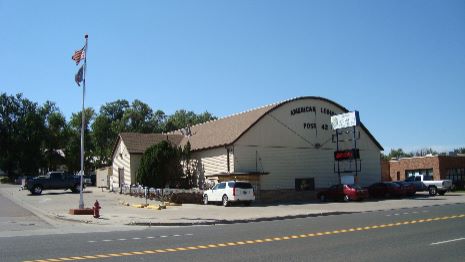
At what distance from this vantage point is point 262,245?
13211 millimetres

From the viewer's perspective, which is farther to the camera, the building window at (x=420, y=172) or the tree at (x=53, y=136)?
the tree at (x=53, y=136)

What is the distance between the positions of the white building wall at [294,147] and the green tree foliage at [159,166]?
253 inches

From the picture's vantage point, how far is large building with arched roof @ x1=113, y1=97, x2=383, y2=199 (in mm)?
39406

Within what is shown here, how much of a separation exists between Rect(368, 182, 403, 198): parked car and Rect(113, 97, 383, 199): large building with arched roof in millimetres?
2130

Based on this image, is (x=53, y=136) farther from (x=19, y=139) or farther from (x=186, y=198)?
(x=186, y=198)

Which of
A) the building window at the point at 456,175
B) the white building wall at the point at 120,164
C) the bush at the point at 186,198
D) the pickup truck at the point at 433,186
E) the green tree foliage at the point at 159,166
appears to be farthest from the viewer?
the building window at the point at 456,175

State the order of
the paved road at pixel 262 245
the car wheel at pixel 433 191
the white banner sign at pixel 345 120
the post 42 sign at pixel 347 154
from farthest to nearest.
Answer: the car wheel at pixel 433 191, the white banner sign at pixel 345 120, the post 42 sign at pixel 347 154, the paved road at pixel 262 245

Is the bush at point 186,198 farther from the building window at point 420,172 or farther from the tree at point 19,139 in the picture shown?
the tree at point 19,139

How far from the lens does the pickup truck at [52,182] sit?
149ft

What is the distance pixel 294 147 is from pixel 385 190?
8799 millimetres

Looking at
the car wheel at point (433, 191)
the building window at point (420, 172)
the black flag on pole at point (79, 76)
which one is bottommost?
Answer: the car wheel at point (433, 191)

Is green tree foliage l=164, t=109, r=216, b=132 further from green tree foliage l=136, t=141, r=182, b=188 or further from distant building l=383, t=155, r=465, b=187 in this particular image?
green tree foliage l=136, t=141, r=182, b=188

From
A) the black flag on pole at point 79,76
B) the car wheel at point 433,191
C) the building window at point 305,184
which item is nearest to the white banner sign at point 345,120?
the building window at point 305,184

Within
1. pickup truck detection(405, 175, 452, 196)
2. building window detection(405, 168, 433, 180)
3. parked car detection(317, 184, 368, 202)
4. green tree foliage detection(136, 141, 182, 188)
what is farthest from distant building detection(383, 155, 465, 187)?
green tree foliage detection(136, 141, 182, 188)
